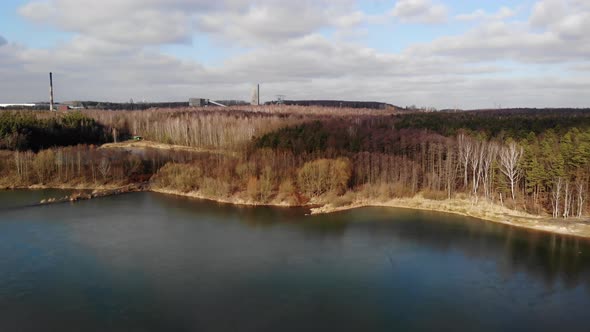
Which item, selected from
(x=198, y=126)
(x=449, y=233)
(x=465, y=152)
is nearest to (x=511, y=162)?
(x=465, y=152)

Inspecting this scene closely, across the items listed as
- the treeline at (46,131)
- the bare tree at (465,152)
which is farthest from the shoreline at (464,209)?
the treeline at (46,131)

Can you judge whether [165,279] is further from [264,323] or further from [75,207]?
[75,207]

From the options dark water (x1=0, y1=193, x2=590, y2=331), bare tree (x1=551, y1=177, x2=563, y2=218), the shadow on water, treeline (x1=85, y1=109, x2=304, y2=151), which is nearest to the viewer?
dark water (x1=0, y1=193, x2=590, y2=331)

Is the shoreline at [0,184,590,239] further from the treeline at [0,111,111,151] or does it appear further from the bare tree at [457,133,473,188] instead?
the treeline at [0,111,111,151]

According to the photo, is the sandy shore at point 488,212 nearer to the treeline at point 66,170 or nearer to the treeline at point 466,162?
the treeline at point 466,162

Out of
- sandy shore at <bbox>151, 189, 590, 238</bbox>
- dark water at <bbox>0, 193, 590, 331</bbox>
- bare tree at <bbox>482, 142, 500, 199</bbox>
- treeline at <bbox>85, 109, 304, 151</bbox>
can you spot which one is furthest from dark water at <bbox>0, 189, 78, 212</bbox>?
bare tree at <bbox>482, 142, 500, 199</bbox>

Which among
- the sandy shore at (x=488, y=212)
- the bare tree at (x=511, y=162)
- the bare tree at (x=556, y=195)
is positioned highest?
the bare tree at (x=511, y=162)
